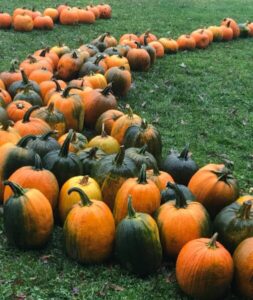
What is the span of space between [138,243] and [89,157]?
4.45ft

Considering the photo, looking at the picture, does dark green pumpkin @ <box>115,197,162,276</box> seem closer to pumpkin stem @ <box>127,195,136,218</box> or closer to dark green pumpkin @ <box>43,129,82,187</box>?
pumpkin stem @ <box>127,195,136,218</box>

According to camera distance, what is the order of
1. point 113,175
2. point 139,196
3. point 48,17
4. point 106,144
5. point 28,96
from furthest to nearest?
1. point 48,17
2. point 28,96
3. point 106,144
4. point 113,175
5. point 139,196

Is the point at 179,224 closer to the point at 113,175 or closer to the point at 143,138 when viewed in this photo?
the point at 113,175

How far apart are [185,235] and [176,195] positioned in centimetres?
34

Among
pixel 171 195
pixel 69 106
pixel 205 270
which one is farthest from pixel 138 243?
pixel 69 106

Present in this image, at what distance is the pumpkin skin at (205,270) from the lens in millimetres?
4156

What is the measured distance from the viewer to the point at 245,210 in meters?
4.50

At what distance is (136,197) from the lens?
4.77m

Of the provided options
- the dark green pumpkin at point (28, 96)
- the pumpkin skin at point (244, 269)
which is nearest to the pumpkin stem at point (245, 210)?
the pumpkin skin at point (244, 269)

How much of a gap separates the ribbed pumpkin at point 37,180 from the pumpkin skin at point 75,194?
86 millimetres

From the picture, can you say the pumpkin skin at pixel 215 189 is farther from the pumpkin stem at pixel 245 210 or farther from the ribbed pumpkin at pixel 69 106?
the ribbed pumpkin at pixel 69 106

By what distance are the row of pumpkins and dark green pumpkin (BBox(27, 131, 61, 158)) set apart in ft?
24.3

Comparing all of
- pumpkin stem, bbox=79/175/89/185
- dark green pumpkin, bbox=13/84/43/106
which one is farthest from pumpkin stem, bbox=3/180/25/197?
dark green pumpkin, bbox=13/84/43/106

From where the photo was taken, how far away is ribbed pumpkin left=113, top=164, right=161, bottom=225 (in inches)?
188
